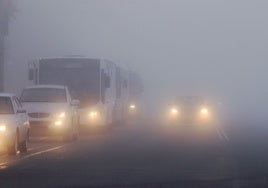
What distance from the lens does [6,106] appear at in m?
27.6

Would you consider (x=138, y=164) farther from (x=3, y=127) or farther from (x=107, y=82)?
(x=107, y=82)

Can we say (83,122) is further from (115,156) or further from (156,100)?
(156,100)

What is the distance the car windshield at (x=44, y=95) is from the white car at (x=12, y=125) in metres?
6.92

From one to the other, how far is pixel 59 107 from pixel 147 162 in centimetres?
1166

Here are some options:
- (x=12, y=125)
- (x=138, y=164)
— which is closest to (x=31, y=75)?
(x=12, y=125)

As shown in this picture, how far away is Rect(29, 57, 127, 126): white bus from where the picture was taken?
138 ft

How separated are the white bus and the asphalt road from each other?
6314mm

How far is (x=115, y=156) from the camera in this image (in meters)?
26.7

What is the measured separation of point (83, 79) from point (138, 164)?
19981mm

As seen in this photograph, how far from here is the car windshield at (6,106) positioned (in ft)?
90.1

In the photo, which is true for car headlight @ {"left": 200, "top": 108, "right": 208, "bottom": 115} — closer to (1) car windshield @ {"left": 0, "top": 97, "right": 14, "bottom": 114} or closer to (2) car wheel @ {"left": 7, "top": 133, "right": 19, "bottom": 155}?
(1) car windshield @ {"left": 0, "top": 97, "right": 14, "bottom": 114}

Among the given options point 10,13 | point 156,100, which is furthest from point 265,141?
point 156,100

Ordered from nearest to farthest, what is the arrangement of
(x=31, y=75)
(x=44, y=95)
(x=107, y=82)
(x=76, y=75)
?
(x=44, y=95)
(x=31, y=75)
(x=76, y=75)
(x=107, y=82)

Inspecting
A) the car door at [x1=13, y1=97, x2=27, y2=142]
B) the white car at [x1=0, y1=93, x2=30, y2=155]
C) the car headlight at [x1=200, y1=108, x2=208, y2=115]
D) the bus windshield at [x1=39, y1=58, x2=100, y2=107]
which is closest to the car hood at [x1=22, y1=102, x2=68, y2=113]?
the white car at [x1=0, y1=93, x2=30, y2=155]
